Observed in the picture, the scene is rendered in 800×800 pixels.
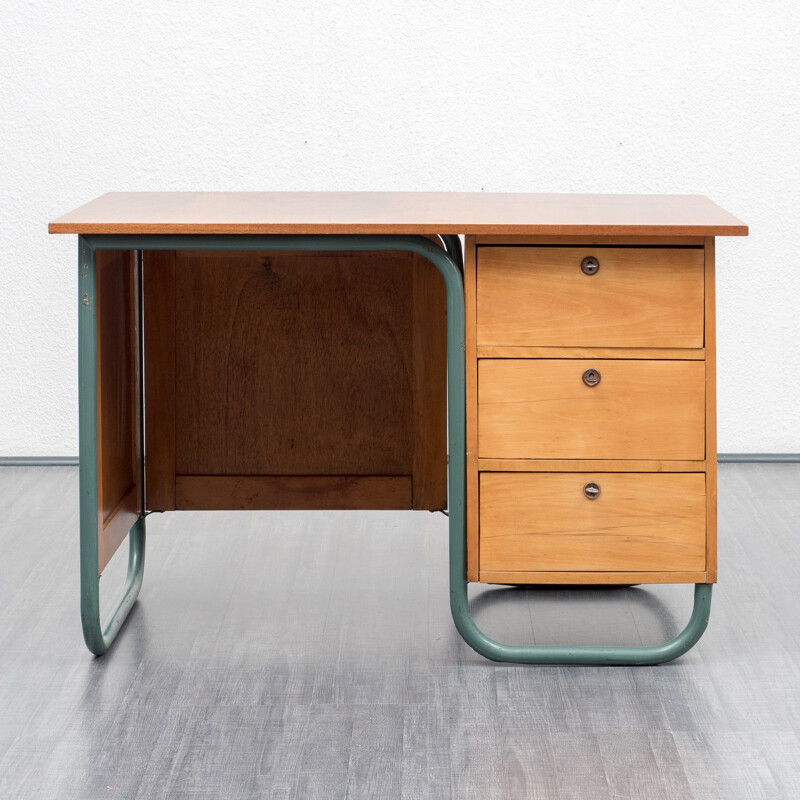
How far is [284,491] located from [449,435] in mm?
518

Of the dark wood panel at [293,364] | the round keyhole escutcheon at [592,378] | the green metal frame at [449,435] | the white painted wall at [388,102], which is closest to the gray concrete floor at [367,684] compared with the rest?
the green metal frame at [449,435]

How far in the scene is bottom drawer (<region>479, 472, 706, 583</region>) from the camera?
1869 millimetres

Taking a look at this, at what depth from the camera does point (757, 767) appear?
1.62 meters

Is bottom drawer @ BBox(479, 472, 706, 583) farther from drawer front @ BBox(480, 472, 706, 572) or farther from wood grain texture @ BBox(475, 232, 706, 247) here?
wood grain texture @ BBox(475, 232, 706, 247)

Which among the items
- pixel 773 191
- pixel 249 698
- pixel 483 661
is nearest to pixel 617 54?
pixel 773 191

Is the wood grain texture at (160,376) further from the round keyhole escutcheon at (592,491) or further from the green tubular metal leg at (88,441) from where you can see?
the round keyhole escutcheon at (592,491)

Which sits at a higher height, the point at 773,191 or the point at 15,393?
the point at 773,191

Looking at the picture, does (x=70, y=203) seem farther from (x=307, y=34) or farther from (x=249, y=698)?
(x=249, y=698)

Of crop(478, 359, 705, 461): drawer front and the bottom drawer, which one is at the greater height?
crop(478, 359, 705, 461): drawer front

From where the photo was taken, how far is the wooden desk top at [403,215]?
177 centimetres

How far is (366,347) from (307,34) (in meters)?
1.18

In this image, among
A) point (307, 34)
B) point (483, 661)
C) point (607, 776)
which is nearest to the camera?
point (607, 776)

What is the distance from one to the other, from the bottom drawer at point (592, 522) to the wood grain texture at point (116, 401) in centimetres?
63

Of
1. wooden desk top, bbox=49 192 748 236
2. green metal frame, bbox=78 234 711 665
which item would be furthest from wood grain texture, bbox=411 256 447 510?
green metal frame, bbox=78 234 711 665
